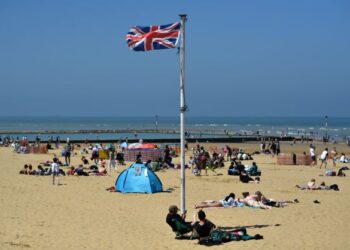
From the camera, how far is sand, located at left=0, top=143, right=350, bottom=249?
39.7 ft

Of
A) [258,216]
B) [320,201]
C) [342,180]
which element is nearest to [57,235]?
[258,216]

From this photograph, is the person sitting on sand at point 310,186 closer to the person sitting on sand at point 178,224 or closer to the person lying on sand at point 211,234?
the person lying on sand at point 211,234

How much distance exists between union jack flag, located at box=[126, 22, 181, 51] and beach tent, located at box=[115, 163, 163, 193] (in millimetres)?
7757

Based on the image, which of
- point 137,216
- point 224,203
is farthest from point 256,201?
point 137,216

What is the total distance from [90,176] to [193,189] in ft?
20.2

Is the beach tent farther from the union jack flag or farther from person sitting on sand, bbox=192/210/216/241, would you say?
person sitting on sand, bbox=192/210/216/241

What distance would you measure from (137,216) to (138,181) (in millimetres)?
5021

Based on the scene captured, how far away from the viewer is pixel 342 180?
2562cm

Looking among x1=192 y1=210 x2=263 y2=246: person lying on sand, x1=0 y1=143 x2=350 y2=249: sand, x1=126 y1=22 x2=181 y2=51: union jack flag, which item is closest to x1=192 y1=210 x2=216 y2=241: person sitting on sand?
x1=192 y1=210 x2=263 y2=246: person lying on sand

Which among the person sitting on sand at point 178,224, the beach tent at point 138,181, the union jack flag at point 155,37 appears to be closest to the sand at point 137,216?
the person sitting on sand at point 178,224

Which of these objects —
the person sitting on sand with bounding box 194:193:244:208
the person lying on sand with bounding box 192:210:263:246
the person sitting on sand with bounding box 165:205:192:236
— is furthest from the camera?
the person sitting on sand with bounding box 194:193:244:208

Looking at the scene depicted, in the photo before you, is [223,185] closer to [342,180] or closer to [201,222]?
[342,180]

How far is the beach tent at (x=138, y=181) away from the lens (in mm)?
20312

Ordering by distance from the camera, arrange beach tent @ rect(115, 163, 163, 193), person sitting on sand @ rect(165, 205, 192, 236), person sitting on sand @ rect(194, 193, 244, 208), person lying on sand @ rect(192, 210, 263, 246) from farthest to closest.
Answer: beach tent @ rect(115, 163, 163, 193), person sitting on sand @ rect(194, 193, 244, 208), person sitting on sand @ rect(165, 205, 192, 236), person lying on sand @ rect(192, 210, 263, 246)
